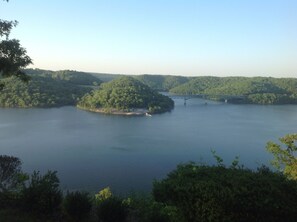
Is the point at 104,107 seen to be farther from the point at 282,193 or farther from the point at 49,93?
the point at 282,193

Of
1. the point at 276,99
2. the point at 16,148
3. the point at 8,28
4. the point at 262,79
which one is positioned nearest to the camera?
the point at 8,28

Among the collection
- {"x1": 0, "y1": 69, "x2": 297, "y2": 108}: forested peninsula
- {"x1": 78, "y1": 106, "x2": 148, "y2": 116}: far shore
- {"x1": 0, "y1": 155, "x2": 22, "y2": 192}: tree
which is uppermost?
{"x1": 0, "y1": 155, "x2": 22, "y2": 192}: tree

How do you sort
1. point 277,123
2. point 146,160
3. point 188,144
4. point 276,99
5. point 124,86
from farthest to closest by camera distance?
point 276,99 < point 124,86 < point 277,123 < point 188,144 < point 146,160

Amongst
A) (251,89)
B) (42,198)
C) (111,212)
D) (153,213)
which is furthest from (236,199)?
(251,89)

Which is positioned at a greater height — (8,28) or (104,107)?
(8,28)

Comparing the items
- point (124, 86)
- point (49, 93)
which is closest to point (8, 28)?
Answer: point (49, 93)

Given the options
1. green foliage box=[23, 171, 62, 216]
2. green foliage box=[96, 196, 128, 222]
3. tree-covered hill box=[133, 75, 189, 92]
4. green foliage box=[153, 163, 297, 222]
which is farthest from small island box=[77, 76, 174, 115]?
green foliage box=[153, 163, 297, 222]

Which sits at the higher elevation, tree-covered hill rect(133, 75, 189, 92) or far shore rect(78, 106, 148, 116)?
tree-covered hill rect(133, 75, 189, 92)

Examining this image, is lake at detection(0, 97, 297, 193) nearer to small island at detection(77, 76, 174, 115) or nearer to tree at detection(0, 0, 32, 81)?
small island at detection(77, 76, 174, 115)
